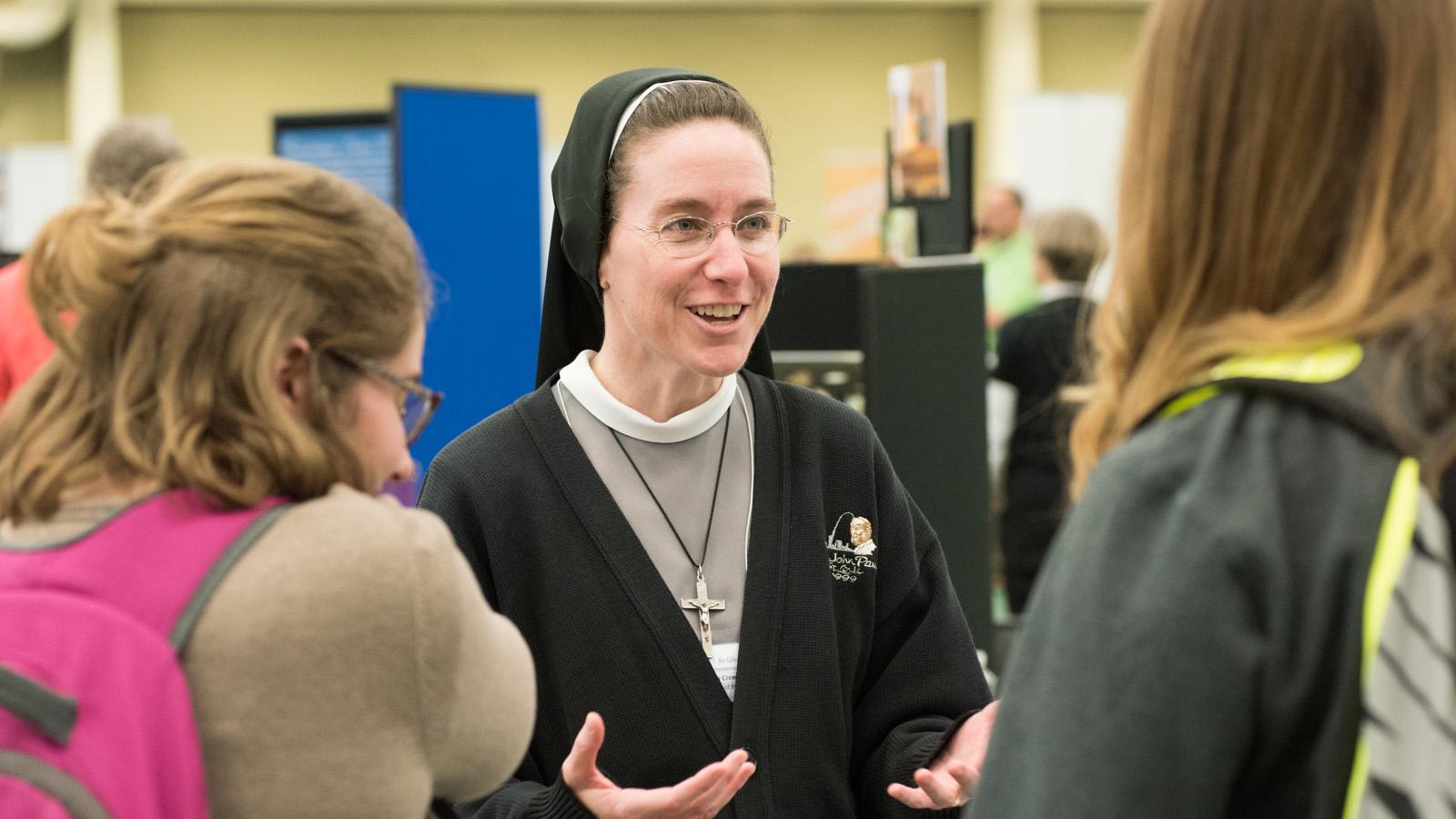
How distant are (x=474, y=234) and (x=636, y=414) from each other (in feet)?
7.18

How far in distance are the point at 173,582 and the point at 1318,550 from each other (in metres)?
0.70

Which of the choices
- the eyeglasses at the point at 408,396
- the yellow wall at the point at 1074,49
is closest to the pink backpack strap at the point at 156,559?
the eyeglasses at the point at 408,396

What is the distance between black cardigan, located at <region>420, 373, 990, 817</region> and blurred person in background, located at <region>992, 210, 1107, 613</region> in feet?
10.8

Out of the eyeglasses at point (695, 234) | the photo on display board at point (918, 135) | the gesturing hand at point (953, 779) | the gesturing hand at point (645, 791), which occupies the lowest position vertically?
the gesturing hand at point (953, 779)

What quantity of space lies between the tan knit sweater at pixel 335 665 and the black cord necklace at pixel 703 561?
652 mm

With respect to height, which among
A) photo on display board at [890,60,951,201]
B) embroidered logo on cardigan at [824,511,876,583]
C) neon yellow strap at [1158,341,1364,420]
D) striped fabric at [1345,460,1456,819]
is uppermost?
photo on display board at [890,60,951,201]

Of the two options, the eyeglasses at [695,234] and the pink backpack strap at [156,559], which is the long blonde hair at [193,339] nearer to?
the pink backpack strap at [156,559]

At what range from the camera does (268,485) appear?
41.6 inches

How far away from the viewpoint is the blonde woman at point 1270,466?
843 millimetres

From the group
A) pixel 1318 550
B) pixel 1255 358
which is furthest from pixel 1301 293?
pixel 1318 550

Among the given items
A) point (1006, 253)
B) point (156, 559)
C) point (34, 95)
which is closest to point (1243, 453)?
point (156, 559)

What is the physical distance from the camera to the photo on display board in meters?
3.41

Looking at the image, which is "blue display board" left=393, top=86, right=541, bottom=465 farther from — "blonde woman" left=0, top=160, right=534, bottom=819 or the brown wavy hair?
"blonde woman" left=0, top=160, right=534, bottom=819

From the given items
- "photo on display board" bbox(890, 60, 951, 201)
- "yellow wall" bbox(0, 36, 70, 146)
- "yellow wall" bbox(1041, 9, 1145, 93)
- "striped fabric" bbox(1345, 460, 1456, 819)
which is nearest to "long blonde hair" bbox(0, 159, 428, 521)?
"striped fabric" bbox(1345, 460, 1456, 819)
